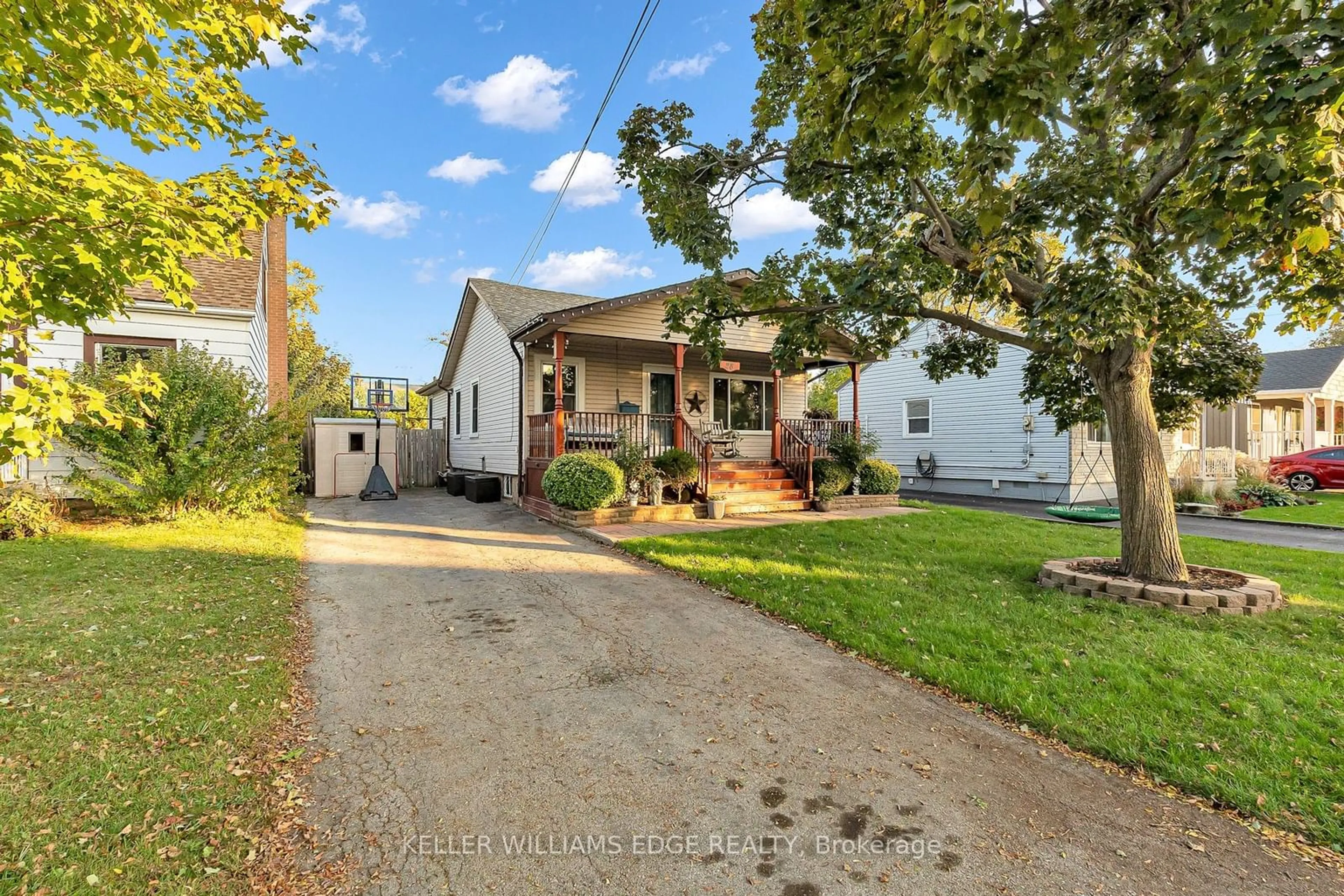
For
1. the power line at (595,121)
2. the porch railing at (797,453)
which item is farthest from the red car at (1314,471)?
the power line at (595,121)

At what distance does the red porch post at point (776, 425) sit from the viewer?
A: 13.0m

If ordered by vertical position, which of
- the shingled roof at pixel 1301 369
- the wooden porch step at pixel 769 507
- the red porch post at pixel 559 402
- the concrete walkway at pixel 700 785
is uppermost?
the shingled roof at pixel 1301 369

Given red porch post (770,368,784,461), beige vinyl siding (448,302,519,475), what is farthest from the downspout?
red porch post (770,368,784,461)

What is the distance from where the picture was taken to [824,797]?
2588 millimetres

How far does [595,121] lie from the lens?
1014cm

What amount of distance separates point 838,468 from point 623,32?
8.80 metres

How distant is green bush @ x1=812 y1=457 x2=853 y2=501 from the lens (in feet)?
40.1

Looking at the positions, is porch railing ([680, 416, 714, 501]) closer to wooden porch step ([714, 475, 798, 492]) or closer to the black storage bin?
Result: wooden porch step ([714, 475, 798, 492])

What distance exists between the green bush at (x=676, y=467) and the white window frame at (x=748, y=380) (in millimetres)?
3655

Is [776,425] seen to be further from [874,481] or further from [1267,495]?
[1267,495]

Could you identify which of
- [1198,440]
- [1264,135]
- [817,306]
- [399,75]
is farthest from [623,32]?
[1198,440]

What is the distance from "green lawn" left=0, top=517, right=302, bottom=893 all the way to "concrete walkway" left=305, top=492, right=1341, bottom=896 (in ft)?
1.16

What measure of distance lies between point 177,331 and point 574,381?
733 cm

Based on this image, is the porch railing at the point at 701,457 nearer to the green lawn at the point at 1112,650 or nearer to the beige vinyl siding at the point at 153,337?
the green lawn at the point at 1112,650
